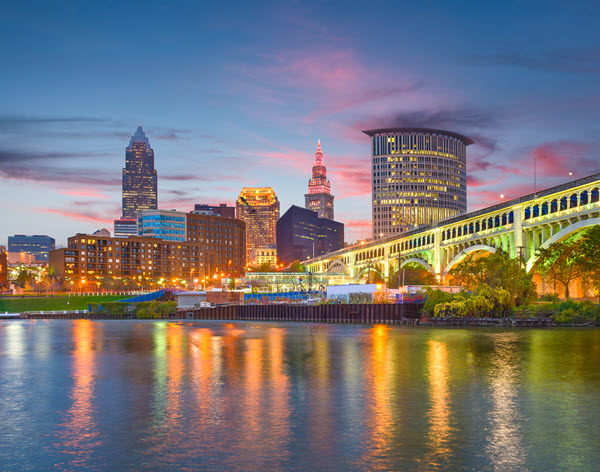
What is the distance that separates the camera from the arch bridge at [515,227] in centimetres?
9200

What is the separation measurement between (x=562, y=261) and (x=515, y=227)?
47.0 ft

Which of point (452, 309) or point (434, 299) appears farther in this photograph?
point (434, 299)

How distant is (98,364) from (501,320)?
202 ft

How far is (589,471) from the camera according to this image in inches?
714

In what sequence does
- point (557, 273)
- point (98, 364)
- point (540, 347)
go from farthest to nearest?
point (557, 273) → point (540, 347) → point (98, 364)

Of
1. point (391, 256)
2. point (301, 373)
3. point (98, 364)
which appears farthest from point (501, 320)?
point (391, 256)

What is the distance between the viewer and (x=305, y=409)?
27.8 metres

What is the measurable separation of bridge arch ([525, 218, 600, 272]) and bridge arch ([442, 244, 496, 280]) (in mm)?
13742

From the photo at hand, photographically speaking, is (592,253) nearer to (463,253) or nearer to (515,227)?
(515,227)

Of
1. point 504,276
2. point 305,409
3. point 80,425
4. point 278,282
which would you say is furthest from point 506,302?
point 278,282

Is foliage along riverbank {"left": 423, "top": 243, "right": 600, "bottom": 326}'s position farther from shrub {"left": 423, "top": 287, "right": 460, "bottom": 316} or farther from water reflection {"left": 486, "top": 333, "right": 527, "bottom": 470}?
water reflection {"left": 486, "top": 333, "right": 527, "bottom": 470}

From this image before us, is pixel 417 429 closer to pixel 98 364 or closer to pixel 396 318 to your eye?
pixel 98 364

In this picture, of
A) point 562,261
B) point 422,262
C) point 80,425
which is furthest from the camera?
point 422,262

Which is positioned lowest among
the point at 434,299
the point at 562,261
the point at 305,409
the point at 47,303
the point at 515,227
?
the point at 47,303
